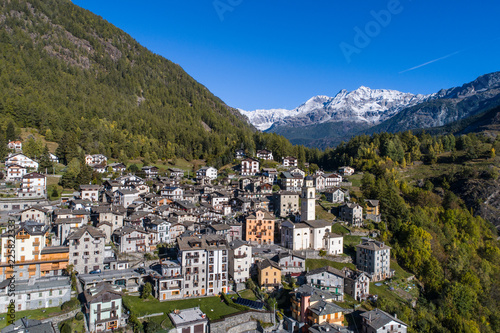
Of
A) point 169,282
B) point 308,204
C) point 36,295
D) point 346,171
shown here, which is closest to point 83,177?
point 36,295

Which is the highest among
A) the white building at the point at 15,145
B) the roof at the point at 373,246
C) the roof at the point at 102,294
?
the white building at the point at 15,145

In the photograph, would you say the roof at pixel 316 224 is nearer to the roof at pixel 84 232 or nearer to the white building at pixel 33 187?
the roof at pixel 84 232

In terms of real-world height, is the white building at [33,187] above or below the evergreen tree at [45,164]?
below

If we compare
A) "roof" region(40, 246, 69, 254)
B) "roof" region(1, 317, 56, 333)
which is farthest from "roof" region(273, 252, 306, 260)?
"roof" region(1, 317, 56, 333)

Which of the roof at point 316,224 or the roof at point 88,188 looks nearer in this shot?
the roof at point 316,224

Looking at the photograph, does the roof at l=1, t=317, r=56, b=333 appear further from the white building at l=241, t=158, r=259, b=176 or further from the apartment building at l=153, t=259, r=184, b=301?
the white building at l=241, t=158, r=259, b=176

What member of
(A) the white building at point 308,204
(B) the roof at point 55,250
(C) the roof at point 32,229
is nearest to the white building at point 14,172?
(C) the roof at point 32,229

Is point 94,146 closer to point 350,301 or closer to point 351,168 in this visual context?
point 351,168
